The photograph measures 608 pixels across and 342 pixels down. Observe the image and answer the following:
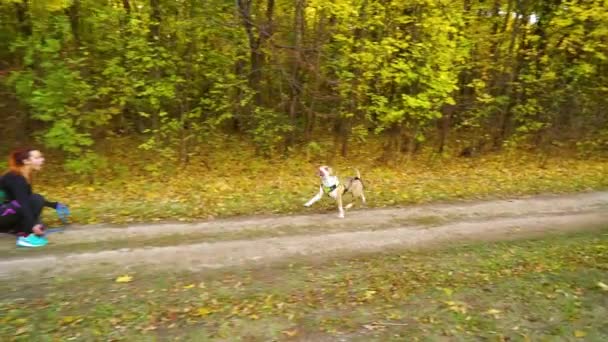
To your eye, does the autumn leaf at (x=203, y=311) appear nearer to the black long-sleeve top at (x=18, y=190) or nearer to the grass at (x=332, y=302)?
the grass at (x=332, y=302)

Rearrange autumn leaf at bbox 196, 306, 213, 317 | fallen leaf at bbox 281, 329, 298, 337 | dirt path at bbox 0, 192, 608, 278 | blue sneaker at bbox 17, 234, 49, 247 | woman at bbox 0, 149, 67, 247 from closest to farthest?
fallen leaf at bbox 281, 329, 298, 337 < autumn leaf at bbox 196, 306, 213, 317 < dirt path at bbox 0, 192, 608, 278 < blue sneaker at bbox 17, 234, 49, 247 < woman at bbox 0, 149, 67, 247

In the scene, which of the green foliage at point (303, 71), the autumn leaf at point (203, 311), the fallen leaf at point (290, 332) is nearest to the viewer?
the fallen leaf at point (290, 332)

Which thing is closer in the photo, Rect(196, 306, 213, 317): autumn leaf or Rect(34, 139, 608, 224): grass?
Rect(196, 306, 213, 317): autumn leaf

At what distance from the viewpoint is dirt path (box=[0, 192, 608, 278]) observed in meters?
5.86

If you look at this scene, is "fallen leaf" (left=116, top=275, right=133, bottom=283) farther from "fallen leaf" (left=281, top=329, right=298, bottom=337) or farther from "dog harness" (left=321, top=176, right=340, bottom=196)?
"dog harness" (left=321, top=176, right=340, bottom=196)

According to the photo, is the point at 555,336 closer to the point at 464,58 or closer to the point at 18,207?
the point at 18,207

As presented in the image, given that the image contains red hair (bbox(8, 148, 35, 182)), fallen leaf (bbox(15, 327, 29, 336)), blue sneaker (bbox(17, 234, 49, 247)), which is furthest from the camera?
red hair (bbox(8, 148, 35, 182))

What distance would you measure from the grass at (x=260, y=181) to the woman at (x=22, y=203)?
978 mm

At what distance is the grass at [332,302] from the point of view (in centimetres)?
446

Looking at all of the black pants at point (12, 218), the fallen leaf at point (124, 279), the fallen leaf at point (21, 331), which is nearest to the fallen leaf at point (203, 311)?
the fallen leaf at point (124, 279)

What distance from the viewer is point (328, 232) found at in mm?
7195

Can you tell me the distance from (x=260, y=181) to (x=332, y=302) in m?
6.45

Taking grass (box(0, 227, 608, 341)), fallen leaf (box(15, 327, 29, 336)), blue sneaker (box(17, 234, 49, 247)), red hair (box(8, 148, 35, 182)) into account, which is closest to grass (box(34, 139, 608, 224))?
blue sneaker (box(17, 234, 49, 247))

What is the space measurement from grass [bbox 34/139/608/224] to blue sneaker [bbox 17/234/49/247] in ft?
3.57
